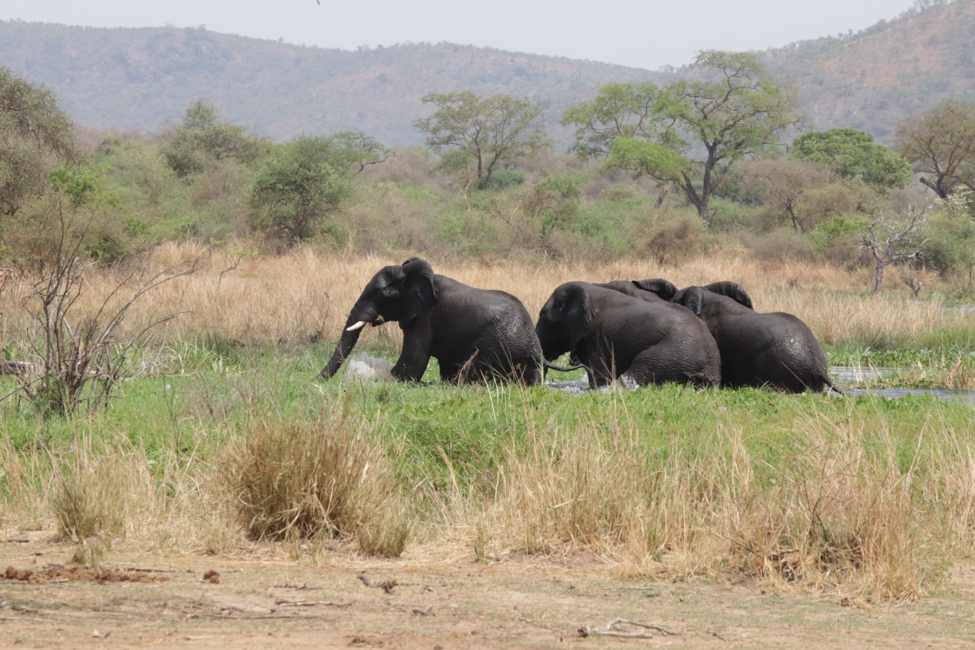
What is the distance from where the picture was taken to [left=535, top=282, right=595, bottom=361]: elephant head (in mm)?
11109

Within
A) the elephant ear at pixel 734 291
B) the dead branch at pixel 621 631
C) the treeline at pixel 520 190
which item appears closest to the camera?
the dead branch at pixel 621 631

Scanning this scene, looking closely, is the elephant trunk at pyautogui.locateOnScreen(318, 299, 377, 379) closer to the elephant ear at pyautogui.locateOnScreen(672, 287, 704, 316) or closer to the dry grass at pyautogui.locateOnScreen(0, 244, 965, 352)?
the dry grass at pyautogui.locateOnScreen(0, 244, 965, 352)

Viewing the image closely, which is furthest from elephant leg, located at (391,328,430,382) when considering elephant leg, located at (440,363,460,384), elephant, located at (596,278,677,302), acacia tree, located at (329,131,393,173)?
acacia tree, located at (329,131,393,173)

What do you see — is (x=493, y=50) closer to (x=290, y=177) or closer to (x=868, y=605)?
(x=290, y=177)

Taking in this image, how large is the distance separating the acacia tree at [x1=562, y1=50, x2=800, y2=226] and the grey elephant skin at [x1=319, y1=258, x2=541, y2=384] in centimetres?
3546

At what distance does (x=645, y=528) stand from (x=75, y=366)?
4.42 meters

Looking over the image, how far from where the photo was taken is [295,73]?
603 feet

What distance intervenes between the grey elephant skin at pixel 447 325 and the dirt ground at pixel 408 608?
4.92 metres

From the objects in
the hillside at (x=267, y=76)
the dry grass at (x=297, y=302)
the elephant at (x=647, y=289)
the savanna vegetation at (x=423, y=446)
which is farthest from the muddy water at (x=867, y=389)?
the hillside at (x=267, y=76)

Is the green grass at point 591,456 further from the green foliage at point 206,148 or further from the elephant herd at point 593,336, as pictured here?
the green foliage at point 206,148

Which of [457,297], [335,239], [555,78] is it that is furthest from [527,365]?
[555,78]

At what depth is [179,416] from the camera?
7582 mm

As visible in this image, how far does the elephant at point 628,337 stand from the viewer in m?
10.4

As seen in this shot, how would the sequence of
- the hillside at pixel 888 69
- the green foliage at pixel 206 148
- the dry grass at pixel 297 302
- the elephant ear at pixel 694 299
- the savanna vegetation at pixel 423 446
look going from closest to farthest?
the savanna vegetation at pixel 423 446 < the elephant ear at pixel 694 299 < the dry grass at pixel 297 302 < the green foliage at pixel 206 148 < the hillside at pixel 888 69
